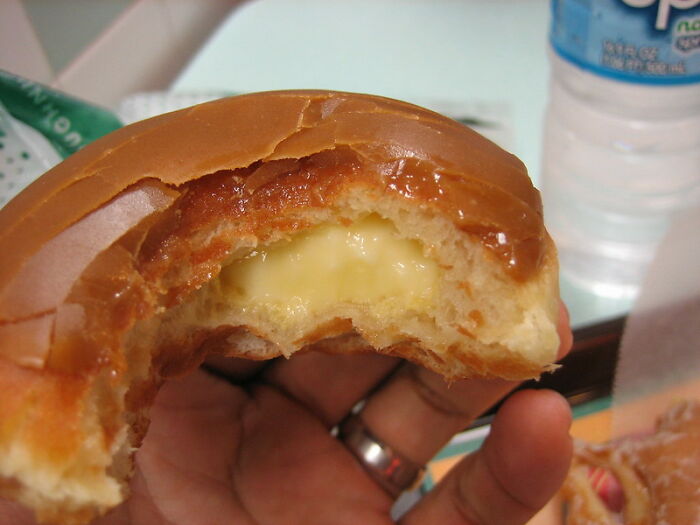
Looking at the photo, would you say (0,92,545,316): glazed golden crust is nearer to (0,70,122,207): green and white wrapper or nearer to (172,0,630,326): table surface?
(0,70,122,207): green and white wrapper

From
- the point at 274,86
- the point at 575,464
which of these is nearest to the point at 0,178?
the point at 274,86

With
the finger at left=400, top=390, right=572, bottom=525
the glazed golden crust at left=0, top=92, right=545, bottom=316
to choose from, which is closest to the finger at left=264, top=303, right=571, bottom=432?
the finger at left=400, top=390, right=572, bottom=525

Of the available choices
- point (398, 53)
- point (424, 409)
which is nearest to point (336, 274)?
point (424, 409)

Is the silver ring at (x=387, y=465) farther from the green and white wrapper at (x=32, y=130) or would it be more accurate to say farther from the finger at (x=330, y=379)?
the green and white wrapper at (x=32, y=130)

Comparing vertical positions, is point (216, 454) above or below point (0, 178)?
below

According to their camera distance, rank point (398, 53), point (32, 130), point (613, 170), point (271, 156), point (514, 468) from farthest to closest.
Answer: point (398, 53), point (613, 170), point (32, 130), point (514, 468), point (271, 156)

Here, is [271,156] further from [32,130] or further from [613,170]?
[613,170]

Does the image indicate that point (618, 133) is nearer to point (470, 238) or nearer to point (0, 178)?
point (470, 238)
